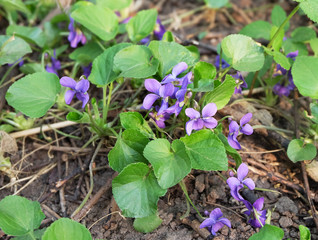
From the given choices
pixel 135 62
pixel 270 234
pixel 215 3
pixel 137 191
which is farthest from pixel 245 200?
pixel 215 3

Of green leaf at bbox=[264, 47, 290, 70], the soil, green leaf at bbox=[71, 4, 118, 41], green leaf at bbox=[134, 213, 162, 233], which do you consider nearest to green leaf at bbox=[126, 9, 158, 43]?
green leaf at bbox=[71, 4, 118, 41]

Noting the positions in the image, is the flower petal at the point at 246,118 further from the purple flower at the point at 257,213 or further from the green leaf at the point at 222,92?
the purple flower at the point at 257,213

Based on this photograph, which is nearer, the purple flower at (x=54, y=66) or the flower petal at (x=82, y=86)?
the flower petal at (x=82, y=86)

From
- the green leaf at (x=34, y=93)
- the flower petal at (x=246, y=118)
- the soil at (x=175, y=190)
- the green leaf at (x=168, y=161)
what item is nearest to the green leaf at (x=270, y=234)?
the soil at (x=175, y=190)

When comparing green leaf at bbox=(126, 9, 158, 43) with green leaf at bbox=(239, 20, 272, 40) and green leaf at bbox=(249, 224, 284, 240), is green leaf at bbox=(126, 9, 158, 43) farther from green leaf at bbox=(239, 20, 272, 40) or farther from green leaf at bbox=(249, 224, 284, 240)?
green leaf at bbox=(249, 224, 284, 240)

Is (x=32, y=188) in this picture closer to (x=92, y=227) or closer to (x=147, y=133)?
(x=92, y=227)

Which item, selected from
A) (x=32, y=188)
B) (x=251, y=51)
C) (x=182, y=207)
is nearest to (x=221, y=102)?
(x=251, y=51)
